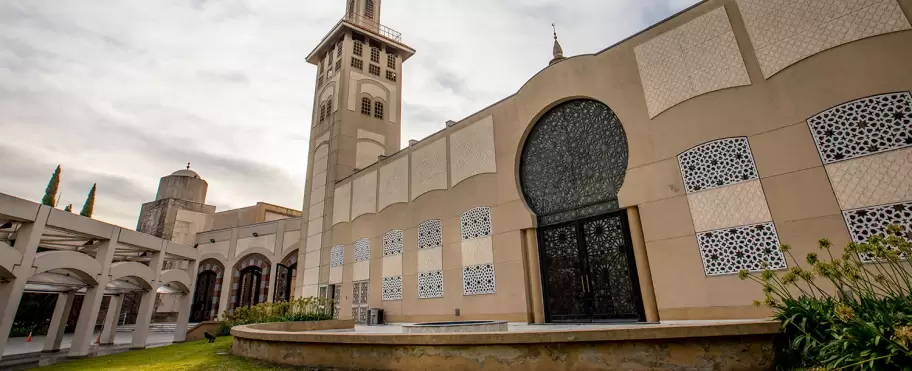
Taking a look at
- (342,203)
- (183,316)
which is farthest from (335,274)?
(183,316)

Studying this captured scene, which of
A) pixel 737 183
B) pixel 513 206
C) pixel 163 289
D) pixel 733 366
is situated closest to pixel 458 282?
pixel 513 206

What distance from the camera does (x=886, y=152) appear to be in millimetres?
5582

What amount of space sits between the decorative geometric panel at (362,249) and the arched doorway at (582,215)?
20.8ft

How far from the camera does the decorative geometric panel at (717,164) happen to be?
263 inches

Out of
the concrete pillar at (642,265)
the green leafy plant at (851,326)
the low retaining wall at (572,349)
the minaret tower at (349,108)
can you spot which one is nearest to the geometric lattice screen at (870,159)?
the green leafy plant at (851,326)

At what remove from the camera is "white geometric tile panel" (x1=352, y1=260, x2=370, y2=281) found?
13430 millimetres

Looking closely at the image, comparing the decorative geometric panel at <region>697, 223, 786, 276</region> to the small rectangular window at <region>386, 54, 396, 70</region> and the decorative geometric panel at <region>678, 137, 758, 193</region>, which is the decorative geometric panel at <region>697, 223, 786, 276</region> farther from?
the small rectangular window at <region>386, 54, 396, 70</region>

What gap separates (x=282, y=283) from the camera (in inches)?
741

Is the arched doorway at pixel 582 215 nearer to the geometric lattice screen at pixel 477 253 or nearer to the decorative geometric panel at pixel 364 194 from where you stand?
the geometric lattice screen at pixel 477 253

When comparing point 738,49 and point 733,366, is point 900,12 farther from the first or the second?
point 733,366

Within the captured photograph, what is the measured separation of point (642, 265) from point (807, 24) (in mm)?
4677

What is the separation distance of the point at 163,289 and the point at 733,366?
15861mm

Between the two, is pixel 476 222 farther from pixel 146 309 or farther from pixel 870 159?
pixel 146 309

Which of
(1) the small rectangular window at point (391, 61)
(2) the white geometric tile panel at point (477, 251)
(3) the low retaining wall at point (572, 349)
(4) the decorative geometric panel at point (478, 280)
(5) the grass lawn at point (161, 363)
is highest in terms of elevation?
(1) the small rectangular window at point (391, 61)
